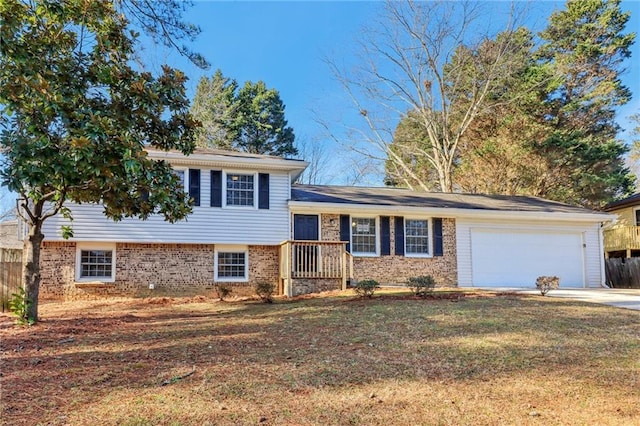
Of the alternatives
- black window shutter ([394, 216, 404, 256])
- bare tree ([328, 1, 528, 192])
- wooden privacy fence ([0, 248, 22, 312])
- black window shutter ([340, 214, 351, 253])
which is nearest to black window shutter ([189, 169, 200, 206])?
black window shutter ([340, 214, 351, 253])

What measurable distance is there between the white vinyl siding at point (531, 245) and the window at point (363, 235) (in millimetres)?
3105

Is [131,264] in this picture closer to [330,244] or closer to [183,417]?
[330,244]

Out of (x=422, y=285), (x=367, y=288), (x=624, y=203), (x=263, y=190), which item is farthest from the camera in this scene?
(x=624, y=203)

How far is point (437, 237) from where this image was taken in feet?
49.6

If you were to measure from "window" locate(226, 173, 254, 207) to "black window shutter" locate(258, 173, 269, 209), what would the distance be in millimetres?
243

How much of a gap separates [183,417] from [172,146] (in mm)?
5861

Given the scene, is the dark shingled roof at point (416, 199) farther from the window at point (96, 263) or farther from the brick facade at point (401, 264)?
the window at point (96, 263)

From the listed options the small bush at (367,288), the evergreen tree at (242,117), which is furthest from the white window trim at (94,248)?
the evergreen tree at (242,117)

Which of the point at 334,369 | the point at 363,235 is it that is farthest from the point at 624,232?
the point at 334,369

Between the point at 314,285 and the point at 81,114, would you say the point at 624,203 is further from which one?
the point at 81,114

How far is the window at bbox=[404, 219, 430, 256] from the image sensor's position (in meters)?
15.0

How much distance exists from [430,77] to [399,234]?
14198 millimetres

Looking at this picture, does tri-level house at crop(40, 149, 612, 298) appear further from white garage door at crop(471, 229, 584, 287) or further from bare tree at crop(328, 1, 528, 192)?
bare tree at crop(328, 1, 528, 192)

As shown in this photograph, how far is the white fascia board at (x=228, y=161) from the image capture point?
518 inches
